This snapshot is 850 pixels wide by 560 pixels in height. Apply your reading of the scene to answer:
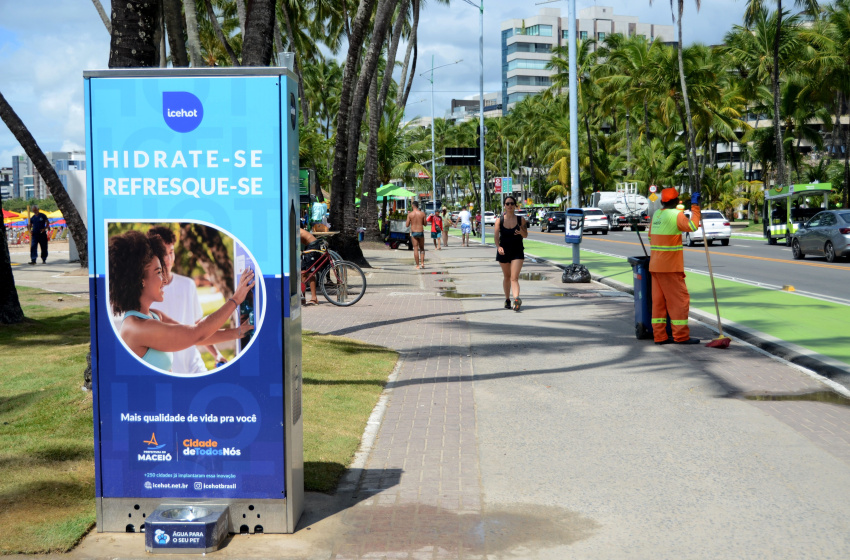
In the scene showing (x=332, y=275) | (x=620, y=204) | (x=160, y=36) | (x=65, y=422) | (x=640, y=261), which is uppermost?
(x=160, y=36)

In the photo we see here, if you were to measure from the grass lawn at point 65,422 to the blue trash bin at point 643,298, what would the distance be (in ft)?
10.8

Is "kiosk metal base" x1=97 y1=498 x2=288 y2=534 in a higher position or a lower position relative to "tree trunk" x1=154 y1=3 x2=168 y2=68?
lower

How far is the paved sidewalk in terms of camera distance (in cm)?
450

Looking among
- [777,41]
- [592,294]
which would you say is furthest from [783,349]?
[777,41]

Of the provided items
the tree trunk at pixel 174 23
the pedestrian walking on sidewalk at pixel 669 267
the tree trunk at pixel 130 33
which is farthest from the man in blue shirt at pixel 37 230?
the pedestrian walking on sidewalk at pixel 669 267

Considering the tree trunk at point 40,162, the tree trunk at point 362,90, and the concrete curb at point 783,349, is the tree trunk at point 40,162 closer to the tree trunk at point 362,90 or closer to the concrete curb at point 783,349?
the tree trunk at point 362,90

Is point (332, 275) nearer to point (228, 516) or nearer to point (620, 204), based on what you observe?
point (228, 516)

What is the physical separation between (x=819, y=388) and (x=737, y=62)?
55840 millimetres

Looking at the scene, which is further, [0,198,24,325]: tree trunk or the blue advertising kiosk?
[0,198,24,325]: tree trunk

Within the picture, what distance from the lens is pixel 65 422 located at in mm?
6680

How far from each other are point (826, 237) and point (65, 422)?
79.7 ft

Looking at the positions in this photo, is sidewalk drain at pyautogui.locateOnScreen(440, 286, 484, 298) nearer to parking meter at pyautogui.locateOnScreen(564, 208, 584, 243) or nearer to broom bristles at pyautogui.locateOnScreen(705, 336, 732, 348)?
parking meter at pyautogui.locateOnScreen(564, 208, 584, 243)

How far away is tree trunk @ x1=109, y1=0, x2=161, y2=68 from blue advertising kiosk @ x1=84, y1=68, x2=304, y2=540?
3.62m

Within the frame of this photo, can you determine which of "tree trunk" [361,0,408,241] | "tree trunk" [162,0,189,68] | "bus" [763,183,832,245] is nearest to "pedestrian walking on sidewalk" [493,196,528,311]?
"tree trunk" [162,0,189,68]
